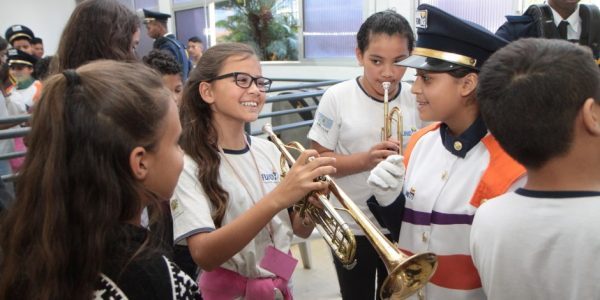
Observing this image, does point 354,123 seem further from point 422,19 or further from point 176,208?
point 176,208

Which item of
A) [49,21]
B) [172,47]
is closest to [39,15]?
[49,21]

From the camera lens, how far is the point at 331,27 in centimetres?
592

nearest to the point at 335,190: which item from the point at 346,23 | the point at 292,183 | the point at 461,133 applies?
the point at 292,183

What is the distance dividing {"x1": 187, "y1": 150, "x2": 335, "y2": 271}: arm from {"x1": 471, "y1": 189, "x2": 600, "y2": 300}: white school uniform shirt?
439 mm

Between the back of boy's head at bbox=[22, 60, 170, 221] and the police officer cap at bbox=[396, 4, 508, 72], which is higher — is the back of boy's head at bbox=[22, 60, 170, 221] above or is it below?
below

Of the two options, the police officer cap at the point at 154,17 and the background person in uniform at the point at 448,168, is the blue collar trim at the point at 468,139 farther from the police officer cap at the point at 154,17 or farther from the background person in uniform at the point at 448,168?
the police officer cap at the point at 154,17

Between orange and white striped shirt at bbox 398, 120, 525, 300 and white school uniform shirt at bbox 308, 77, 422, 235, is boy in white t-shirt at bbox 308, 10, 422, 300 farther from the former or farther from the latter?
orange and white striped shirt at bbox 398, 120, 525, 300

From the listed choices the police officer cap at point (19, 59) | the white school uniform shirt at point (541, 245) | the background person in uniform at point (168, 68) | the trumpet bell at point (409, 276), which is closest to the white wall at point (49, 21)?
the police officer cap at point (19, 59)

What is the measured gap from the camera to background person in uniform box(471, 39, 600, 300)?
0.87 m

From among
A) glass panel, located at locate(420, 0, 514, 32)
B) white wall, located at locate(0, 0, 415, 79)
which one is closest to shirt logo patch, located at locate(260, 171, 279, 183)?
glass panel, located at locate(420, 0, 514, 32)

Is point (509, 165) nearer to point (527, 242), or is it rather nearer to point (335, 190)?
point (527, 242)

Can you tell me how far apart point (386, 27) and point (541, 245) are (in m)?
1.13

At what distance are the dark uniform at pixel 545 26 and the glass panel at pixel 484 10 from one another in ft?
6.14

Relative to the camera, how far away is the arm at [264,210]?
1.26 metres
